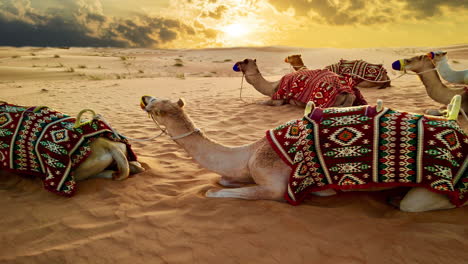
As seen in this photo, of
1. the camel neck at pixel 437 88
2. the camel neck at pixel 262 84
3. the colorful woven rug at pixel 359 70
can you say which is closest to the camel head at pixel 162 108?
the camel neck at pixel 437 88

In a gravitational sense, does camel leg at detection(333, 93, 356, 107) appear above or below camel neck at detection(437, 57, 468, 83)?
below

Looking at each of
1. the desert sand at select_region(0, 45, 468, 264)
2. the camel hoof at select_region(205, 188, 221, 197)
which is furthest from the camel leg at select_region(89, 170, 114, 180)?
the camel hoof at select_region(205, 188, 221, 197)

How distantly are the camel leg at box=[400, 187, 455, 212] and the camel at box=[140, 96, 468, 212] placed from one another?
0.33ft

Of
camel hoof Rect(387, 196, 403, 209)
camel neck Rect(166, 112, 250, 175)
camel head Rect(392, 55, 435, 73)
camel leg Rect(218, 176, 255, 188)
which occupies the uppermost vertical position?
camel head Rect(392, 55, 435, 73)

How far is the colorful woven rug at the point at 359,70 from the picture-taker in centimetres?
1012

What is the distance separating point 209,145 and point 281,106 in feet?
17.0

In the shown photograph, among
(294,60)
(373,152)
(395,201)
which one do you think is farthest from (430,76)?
(373,152)

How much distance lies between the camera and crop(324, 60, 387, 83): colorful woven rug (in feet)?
33.2

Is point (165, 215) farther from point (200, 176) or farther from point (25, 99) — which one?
point (25, 99)

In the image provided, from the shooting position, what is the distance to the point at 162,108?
300 centimetres

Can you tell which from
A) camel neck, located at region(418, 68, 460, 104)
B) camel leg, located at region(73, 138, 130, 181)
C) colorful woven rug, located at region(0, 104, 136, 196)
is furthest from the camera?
camel neck, located at region(418, 68, 460, 104)

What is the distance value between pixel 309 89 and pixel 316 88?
0.25 meters

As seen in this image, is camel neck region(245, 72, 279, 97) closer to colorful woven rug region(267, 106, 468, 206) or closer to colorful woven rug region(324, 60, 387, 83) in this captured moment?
colorful woven rug region(324, 60, 387, 83)

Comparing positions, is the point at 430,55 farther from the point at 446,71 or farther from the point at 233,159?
the point at 233,159
